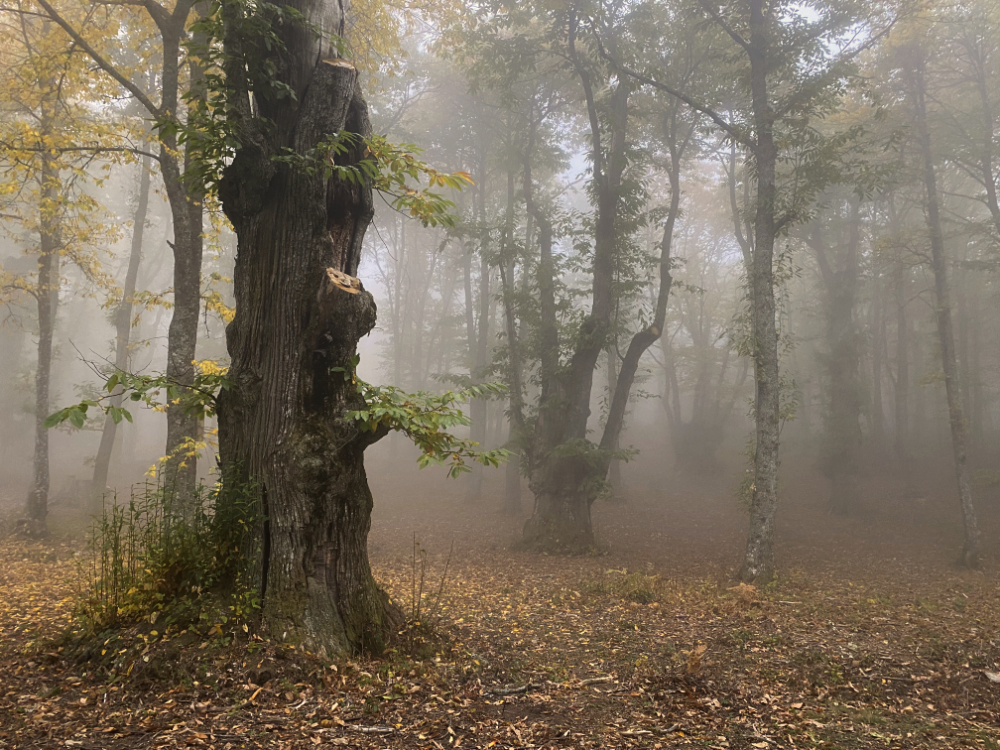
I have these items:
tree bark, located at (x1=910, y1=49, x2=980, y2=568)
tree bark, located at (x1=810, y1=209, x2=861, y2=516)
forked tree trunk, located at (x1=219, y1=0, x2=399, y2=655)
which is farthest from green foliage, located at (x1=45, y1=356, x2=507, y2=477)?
tree bark, located at (x1=810, y1=209, x2=861, y2=516)

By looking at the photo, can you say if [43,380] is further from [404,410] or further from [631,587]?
[631,587]

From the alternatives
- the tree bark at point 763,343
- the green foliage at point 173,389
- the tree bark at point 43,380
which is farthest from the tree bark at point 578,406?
the tree bark at point 43,380

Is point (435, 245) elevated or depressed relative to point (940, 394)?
elevated

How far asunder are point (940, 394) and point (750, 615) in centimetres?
2357

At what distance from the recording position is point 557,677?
5.21m

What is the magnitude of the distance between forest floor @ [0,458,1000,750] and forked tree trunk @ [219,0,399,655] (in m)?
0.52

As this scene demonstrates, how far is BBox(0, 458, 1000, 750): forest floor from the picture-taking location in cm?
404

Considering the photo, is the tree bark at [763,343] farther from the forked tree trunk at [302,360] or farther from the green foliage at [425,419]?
the forked tree trunk at [302,360]

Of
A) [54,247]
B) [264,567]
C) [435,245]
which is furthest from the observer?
[435,245]

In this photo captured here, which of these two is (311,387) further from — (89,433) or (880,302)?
(89,433)

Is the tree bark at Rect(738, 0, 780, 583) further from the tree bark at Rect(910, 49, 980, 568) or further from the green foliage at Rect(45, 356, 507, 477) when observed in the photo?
the green foliage at Rect(45, 356, 507, 477)

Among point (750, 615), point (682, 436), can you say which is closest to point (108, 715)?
point (750, 615)

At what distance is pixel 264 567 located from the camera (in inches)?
197

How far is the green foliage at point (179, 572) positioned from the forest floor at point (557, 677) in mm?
241
